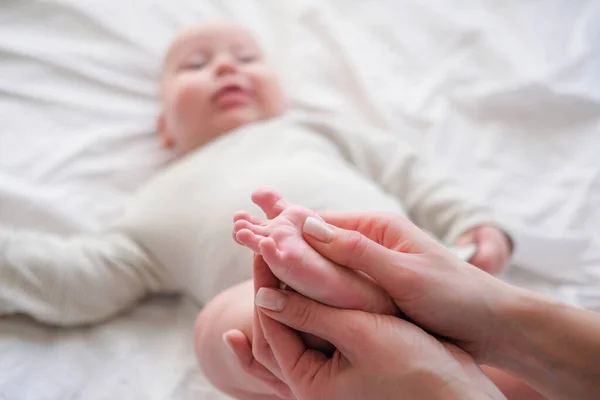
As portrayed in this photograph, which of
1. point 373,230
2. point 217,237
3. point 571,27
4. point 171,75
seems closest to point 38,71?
point 171,75

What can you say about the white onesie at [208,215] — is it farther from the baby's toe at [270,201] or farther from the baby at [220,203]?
the baby's toe at [270,201]

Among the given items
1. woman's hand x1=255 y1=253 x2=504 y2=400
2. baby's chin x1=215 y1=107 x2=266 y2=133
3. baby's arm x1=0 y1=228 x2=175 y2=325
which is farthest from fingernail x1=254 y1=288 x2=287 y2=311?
baby's chin x1=215 y1=107 x2=266 y2=133

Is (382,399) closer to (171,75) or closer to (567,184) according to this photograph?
(567,184)

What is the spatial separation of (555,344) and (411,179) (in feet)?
1.63

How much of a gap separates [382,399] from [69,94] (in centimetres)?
93

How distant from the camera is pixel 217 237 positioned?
0.88 metres

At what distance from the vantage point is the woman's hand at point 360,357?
530 millimetres

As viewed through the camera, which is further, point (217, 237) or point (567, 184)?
point (567, 184)

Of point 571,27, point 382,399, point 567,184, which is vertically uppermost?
point 571,27

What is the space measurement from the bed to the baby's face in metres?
0.08

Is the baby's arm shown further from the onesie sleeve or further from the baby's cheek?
the onesie sleeve

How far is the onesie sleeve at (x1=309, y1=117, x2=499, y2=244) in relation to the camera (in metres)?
0.98

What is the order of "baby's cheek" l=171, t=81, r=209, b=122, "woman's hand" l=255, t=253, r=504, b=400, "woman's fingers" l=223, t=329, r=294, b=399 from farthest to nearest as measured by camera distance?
1. "baby's cheek" l=171, t=81, r=209, b=122
2. "woman's fingers" l=223, t=329, r=294, b=399
3. "woman's hand" l=255, t=253, r=504, b=400

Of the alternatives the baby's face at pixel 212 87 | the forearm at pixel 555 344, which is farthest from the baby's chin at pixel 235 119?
the forearm at pixel 555 344
